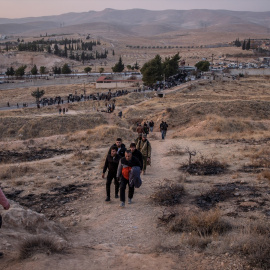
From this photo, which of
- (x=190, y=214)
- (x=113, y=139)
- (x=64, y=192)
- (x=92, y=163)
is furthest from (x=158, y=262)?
(x=113, y=139)

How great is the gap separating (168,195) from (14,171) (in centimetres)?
528

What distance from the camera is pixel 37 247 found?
181 inches

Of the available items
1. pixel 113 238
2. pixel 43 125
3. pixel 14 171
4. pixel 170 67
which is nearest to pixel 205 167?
pixel 113 238

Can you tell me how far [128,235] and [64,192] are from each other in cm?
306

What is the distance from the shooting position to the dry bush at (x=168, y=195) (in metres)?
7.00

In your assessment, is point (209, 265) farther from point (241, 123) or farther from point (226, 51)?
point (226, 51)

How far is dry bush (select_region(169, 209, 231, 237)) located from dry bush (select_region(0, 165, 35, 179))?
5.89 metres

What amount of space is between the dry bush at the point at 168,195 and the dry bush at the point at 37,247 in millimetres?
2778

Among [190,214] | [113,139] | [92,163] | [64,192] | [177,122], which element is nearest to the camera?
[190,214]

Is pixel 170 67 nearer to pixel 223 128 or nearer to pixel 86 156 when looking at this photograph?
pixel 223 128

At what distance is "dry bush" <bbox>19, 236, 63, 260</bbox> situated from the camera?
4.43 meters

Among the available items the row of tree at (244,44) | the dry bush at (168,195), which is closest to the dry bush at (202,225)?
the dry bush at (168,195)

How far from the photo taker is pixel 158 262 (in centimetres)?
441

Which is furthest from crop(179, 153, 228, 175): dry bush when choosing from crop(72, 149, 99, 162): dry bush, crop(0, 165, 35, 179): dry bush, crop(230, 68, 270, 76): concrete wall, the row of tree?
the row of tree
